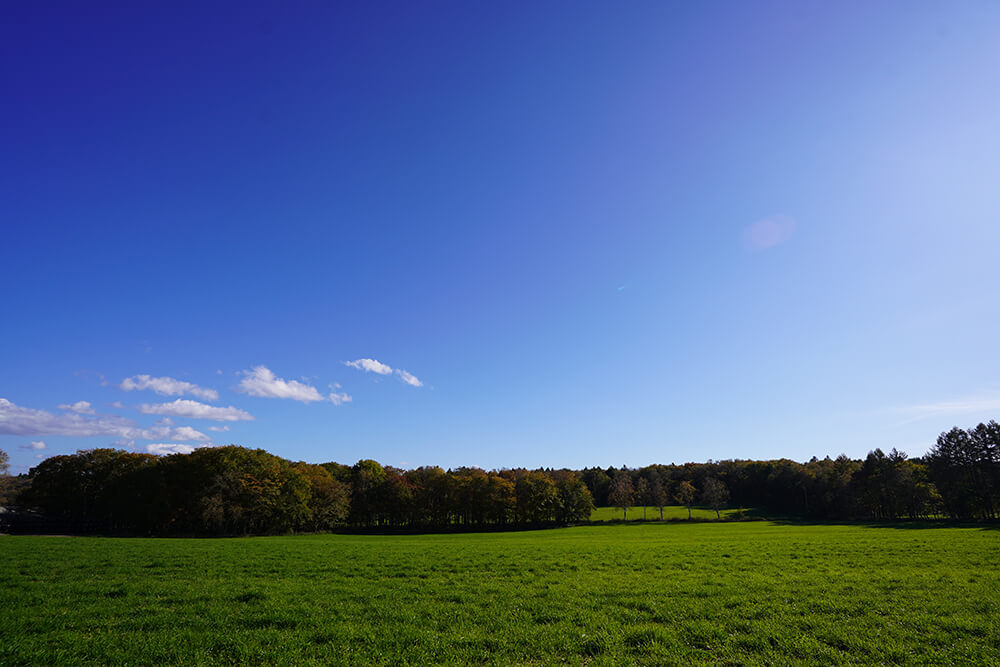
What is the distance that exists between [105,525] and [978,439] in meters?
180

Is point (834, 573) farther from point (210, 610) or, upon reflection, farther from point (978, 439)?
point (978, 439)

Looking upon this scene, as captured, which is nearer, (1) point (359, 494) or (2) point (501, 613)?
(2) point (501, 613)

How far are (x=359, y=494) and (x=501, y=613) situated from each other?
10556cm

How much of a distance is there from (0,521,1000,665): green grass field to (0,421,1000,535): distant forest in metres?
62.0

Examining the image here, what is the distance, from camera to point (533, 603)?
16.0 meters

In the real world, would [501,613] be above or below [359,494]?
above

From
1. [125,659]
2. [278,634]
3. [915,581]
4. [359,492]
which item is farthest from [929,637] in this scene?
[359,492]

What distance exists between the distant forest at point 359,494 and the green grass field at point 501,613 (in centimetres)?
6196

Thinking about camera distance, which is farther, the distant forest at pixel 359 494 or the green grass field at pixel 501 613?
the distant forest at pixel 359 494

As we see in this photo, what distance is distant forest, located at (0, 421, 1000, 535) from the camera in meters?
79.7

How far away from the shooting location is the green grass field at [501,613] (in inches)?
438

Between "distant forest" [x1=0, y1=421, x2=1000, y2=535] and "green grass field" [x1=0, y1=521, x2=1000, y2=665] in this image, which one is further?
"distant forest" [x1=0, y1=421, x2=1000, y2=535]

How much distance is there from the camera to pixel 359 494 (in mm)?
109062

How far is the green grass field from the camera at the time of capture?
11117mm
